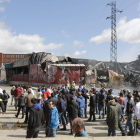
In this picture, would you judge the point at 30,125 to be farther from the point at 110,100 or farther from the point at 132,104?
the point at 132,104

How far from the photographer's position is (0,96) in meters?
10.7

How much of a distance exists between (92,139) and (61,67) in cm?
2881

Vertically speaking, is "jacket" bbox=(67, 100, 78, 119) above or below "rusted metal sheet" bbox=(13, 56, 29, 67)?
below

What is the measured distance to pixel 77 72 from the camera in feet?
106

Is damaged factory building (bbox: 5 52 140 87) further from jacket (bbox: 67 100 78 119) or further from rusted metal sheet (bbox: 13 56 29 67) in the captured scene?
jacket (bbox: 67 100 78 119)

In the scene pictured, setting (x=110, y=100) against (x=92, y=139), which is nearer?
(x=92, y=139)

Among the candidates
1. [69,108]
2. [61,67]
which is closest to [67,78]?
[61,67]

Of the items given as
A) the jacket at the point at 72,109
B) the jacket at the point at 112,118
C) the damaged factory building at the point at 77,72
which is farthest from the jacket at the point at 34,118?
the damaged factory building at the point at 77,72

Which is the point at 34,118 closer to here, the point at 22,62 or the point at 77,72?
the point at 77,72

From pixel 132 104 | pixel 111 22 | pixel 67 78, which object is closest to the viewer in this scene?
pixel 132 104

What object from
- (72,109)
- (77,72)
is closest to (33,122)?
(72,109)

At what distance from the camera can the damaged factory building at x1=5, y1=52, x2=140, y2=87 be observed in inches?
1264

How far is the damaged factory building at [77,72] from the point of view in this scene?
105 ft

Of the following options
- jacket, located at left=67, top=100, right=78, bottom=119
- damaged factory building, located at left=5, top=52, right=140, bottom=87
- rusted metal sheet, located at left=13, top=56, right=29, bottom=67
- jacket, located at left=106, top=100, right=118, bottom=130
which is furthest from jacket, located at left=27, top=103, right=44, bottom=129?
rusted metal sheet, located at left=13, top=56, right=29, bottom=67
